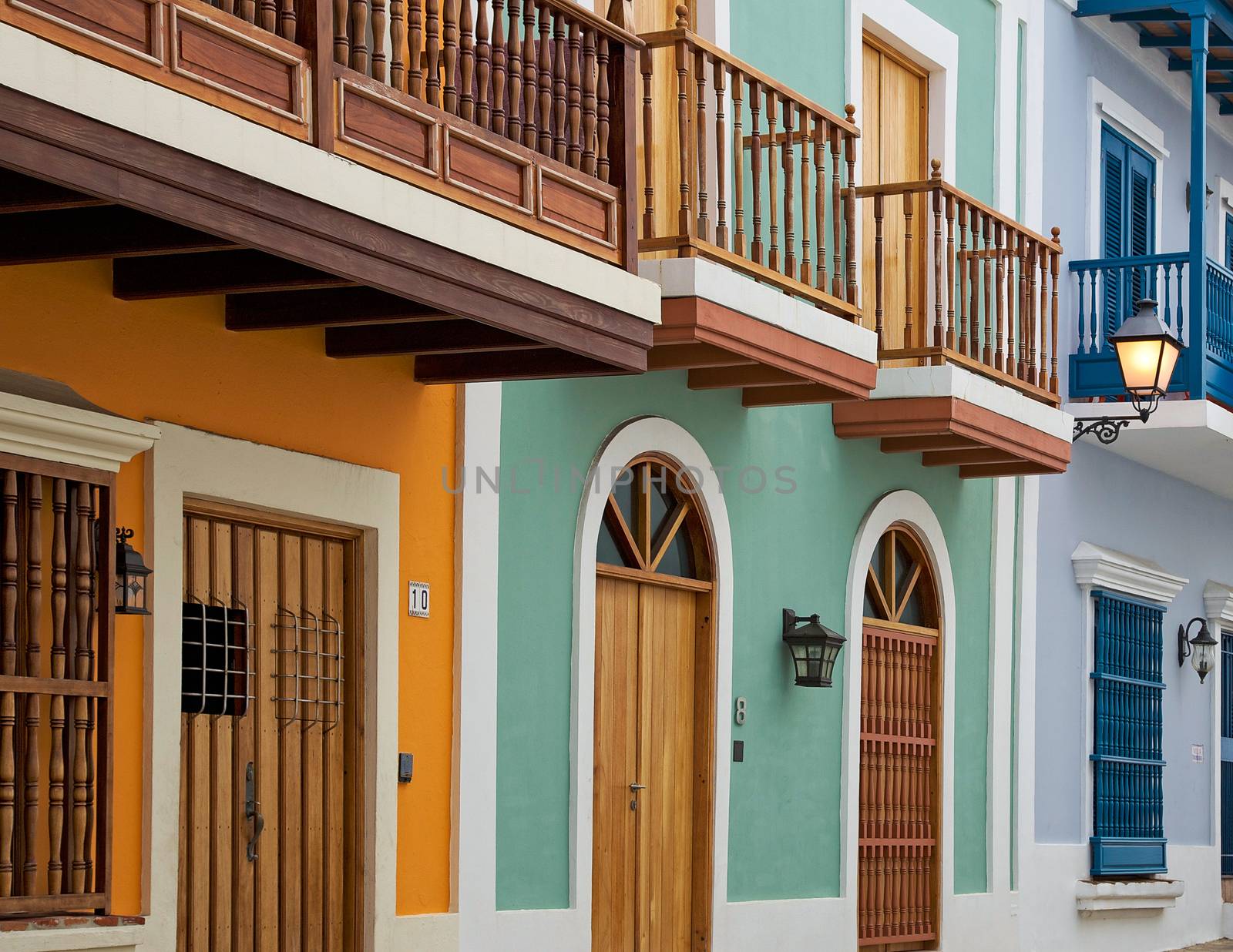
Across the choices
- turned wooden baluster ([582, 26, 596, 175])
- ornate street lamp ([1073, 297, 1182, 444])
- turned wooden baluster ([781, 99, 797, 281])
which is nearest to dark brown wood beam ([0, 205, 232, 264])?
turned wooden baluster ([582, 26, 596, 175])

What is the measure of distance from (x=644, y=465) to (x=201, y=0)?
4.73 m

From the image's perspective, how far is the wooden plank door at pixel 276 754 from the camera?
761cm

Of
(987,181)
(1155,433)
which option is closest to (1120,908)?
(1155,433)

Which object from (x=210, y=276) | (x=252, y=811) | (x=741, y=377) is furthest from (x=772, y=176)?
(x=252, y=811)

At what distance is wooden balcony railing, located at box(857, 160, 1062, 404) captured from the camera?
11648mm

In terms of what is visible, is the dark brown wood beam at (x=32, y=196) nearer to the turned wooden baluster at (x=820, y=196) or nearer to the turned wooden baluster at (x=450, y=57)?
the turned wooden baluster at (x=450, y=57)

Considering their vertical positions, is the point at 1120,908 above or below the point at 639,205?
below

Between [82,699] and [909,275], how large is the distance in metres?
6.55

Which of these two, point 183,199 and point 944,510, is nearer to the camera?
point 183,199

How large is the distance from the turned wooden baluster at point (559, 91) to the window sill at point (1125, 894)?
28.1 feet

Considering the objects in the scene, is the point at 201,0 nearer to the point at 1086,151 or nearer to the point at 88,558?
the point at 88,558

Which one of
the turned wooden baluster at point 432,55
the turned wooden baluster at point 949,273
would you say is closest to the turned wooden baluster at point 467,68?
the turned wooden baluster at point 432,55

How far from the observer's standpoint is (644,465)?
10477 mm

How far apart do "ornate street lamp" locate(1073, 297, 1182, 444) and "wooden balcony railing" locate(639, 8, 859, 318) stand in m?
2.75
